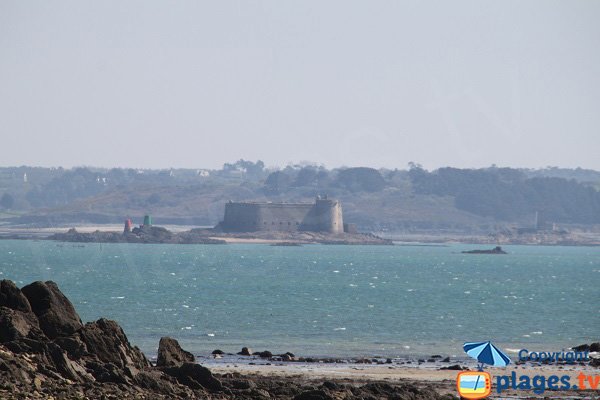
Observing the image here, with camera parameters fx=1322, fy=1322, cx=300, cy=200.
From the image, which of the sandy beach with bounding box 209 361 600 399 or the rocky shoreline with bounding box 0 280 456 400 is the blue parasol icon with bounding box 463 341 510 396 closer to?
the rocky shoreline with bounding box 0 280 456 400

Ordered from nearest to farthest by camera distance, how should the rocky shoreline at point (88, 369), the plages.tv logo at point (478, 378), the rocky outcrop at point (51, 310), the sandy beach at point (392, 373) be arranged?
the rocky shoreline at point (88, 369), the plages.tv logo at point (478, 378), the rocky outcrop at point (51, 310), the sandy beach at point (392, 373)

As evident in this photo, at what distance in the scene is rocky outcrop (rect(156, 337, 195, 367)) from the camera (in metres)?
31.9

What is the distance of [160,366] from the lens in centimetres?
3145

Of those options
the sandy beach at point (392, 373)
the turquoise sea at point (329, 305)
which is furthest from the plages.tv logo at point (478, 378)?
the turquoise sea at point (329, 305)

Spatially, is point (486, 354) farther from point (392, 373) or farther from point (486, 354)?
point (392, 373)

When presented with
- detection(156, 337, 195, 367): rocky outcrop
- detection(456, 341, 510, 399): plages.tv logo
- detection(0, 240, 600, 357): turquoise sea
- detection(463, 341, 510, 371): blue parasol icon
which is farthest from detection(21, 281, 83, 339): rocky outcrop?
detection(0, 240, 600, 357): turquoise sea

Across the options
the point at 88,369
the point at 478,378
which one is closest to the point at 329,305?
the point at 88,369

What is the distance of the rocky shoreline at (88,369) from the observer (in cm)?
2575

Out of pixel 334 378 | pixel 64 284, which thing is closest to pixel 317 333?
pixel 334 378

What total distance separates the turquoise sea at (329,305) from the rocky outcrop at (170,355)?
892 centimetres

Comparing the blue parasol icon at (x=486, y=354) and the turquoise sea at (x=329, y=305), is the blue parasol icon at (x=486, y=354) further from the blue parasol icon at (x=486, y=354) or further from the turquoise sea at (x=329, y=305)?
the turquoise sea at (x=329, y=305)

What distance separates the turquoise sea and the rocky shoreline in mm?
12052

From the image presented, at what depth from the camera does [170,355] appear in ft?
107

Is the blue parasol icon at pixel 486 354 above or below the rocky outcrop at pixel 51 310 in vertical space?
below
